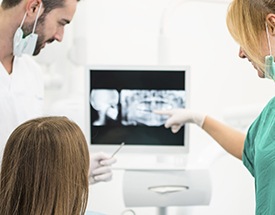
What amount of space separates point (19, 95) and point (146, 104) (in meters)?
0.42

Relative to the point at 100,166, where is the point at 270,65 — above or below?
above

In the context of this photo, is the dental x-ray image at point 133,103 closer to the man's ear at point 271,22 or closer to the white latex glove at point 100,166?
the white latex glove at point 100,166

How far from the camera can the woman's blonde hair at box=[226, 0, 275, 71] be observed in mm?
1282

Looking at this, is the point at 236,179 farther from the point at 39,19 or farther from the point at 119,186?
the point at 39,19

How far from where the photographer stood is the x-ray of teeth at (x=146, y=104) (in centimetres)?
170

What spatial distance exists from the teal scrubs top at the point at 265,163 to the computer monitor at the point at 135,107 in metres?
0.34

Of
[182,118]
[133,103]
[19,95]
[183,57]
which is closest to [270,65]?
[182,118]

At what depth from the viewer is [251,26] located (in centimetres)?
129

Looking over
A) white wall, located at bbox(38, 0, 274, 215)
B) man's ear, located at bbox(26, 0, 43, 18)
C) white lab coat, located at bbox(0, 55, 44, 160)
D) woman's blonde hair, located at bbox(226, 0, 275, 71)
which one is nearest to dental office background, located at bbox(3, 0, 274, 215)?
white wall, located at bbox(38, 0, 274, 215)

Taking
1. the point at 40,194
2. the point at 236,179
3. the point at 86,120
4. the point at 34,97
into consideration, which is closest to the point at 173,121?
the point at 86,120

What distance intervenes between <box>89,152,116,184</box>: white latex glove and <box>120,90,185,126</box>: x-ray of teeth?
143mm

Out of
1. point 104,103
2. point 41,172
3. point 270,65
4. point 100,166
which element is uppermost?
point 270,65

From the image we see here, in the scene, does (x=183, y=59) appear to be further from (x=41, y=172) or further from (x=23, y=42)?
(x=41, y=172)

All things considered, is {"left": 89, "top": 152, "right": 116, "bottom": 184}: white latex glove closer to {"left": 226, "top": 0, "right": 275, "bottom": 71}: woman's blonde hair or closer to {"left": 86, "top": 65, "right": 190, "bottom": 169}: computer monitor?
{"left": 86, "top": 65, "right": 190, "bottom": 169}: computer monitor
